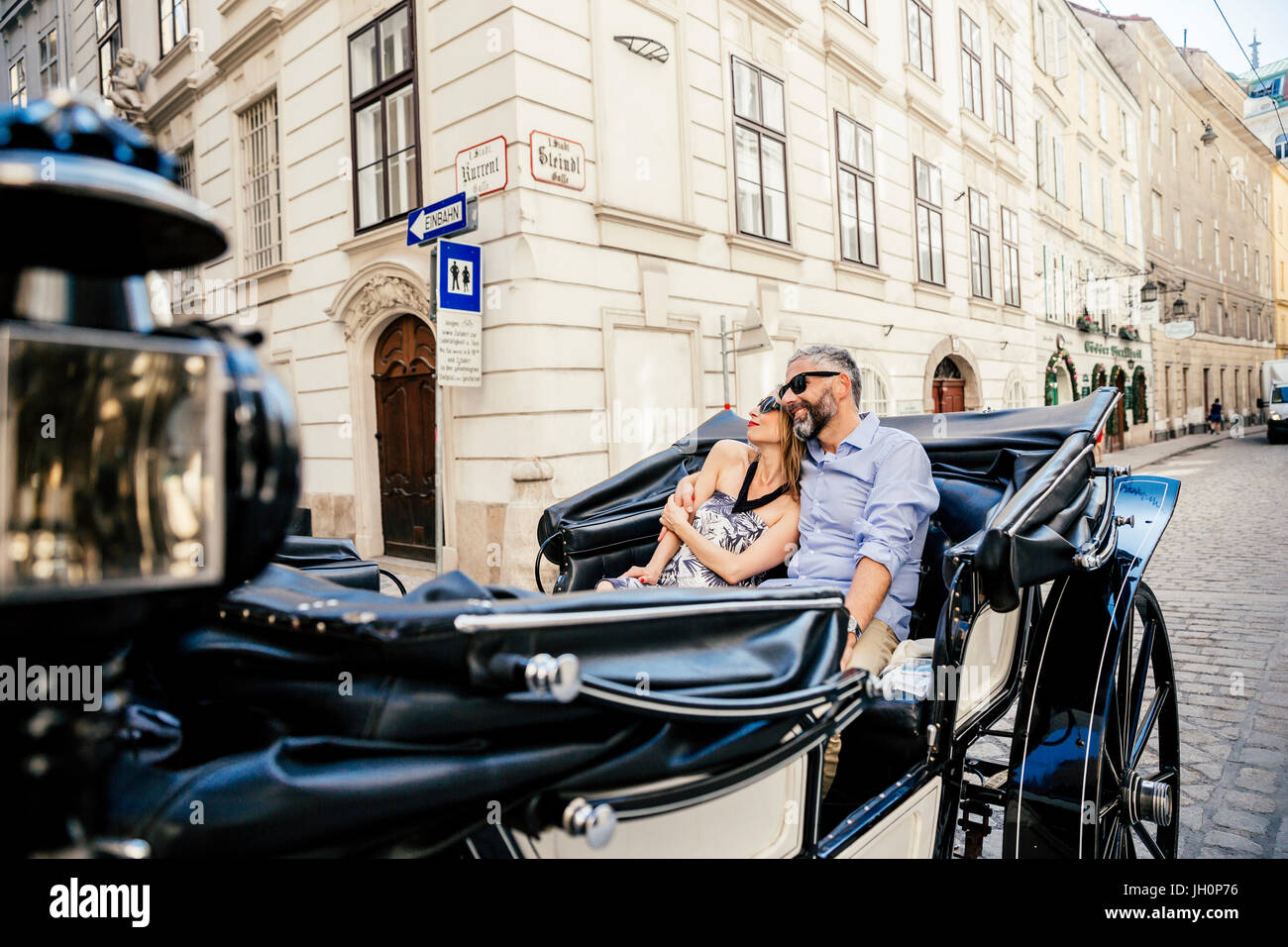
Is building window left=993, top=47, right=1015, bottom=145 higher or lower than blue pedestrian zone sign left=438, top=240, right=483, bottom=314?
higher

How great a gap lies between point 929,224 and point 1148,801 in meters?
13.3

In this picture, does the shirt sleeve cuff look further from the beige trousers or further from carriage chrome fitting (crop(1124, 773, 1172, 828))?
carriage chrome fitting (crop(1124, 773, 1172, 828))

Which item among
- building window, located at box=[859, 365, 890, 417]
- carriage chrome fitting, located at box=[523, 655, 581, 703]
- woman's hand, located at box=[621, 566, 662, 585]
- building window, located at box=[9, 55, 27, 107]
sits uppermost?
building window, located at box=[9, 55, 27, 107]

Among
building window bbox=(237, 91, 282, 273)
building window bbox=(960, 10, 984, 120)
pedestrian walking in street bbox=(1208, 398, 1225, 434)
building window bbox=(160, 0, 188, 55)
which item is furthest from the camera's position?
pedestrian walking in street bbox=(1208, 398, 1225, 434)

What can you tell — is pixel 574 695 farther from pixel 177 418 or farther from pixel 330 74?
pixel 330 74

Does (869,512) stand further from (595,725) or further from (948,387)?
(948,387)

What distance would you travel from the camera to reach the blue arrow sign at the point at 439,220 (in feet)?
16.3

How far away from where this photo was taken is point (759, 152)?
975cm

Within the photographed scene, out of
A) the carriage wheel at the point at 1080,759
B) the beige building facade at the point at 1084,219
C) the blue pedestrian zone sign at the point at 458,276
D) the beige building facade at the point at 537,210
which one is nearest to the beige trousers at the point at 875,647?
the carriage wheel at the point at 1080,759

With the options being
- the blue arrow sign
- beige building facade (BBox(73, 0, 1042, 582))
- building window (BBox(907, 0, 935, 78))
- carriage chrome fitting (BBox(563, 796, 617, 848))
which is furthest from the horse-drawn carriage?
building window (BBox(907, 0, 935, 78))

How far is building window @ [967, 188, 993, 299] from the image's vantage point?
15.3 meters

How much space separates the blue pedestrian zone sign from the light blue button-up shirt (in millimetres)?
3581

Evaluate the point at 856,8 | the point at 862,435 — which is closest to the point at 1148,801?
the point at 862,435

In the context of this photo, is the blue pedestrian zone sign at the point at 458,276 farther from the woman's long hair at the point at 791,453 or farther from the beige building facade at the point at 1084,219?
the beige building facade at the point at 1084,219
